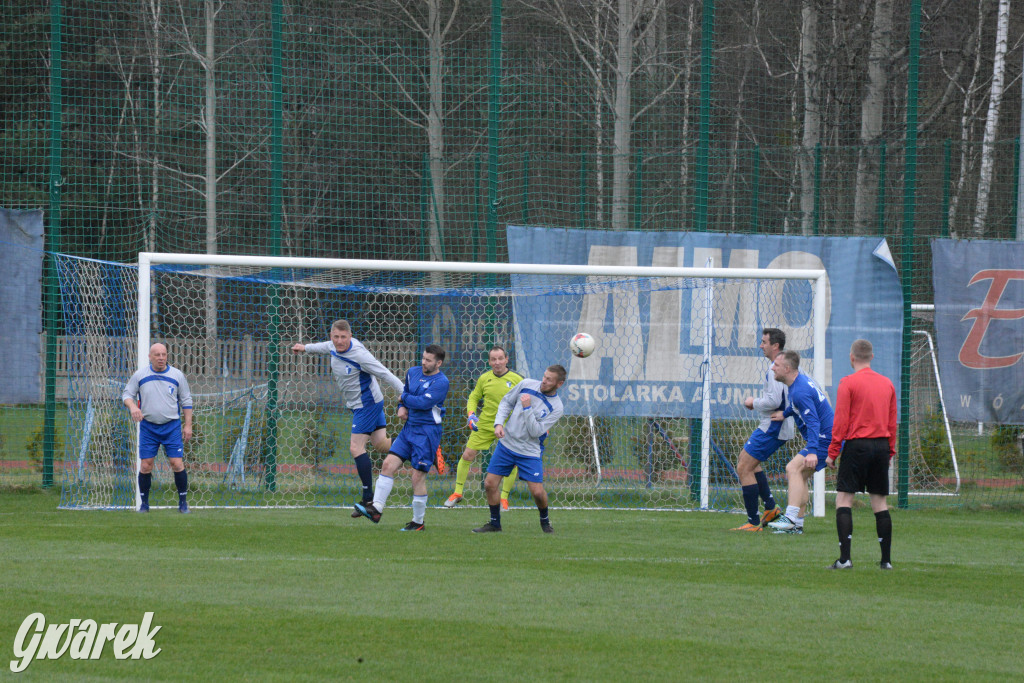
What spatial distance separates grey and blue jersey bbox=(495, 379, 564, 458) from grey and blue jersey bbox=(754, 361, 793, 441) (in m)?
2.21

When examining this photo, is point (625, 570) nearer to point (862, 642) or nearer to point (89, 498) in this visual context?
point (862, 642)

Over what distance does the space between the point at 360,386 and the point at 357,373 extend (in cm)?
15

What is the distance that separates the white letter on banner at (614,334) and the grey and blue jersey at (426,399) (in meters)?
3.13

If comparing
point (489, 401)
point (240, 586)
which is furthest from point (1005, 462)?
point (240, 586)

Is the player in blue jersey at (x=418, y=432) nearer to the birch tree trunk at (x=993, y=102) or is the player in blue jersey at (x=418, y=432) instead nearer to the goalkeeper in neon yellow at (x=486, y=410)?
the goalkeeper in neon yellow at (x=486, y=410)

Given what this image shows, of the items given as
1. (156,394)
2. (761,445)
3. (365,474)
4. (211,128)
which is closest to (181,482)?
(156,394)

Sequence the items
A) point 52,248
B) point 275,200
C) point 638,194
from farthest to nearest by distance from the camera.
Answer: point 638,194
point 275,200
point 52,248

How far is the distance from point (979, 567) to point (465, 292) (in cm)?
663

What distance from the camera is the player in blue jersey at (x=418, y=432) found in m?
11.1

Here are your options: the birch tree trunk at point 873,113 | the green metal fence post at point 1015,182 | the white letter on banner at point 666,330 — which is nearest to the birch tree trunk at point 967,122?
the green metal fence post at point 1015,182

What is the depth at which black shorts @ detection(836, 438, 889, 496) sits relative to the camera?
8836mm

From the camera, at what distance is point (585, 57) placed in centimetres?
1569

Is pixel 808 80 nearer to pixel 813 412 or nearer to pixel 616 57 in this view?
pixel 616 57

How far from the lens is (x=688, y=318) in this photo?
14.2m
